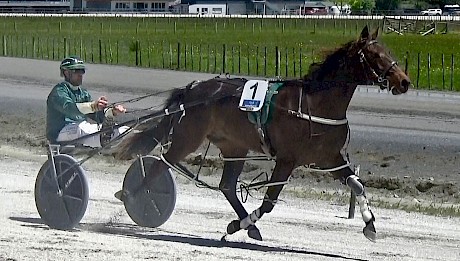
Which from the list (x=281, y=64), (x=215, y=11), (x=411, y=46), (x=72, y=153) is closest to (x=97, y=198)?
(x=72, y=153)

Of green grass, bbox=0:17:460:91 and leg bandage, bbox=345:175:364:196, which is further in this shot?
green grass, bbox=0:17:460:91

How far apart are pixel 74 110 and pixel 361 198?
313cm

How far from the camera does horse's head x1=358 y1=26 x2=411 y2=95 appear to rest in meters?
9.05

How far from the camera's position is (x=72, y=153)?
10.9 meters

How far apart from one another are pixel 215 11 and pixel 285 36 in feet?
141

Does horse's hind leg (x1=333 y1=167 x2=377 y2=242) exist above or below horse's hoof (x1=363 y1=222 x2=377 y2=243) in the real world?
above

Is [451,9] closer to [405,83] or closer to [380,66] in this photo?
[380,66]

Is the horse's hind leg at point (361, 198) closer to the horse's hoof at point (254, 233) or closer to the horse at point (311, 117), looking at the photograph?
the horse at point (311, 117)

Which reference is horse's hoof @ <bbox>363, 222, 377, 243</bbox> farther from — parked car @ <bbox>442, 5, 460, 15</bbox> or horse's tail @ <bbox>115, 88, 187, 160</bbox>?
parked car @ <bbox>442, 5, 460, 15</bbox>

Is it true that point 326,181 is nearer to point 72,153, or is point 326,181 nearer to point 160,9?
point 72,153

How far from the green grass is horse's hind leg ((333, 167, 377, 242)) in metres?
1.14

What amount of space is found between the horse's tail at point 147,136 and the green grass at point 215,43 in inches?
67.5

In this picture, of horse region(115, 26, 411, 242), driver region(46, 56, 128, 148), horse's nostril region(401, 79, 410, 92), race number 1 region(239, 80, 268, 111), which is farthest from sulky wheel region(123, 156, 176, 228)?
horse's nostril region(401, 79, 410, 92)

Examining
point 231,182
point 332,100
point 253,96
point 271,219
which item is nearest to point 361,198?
point 332,100
